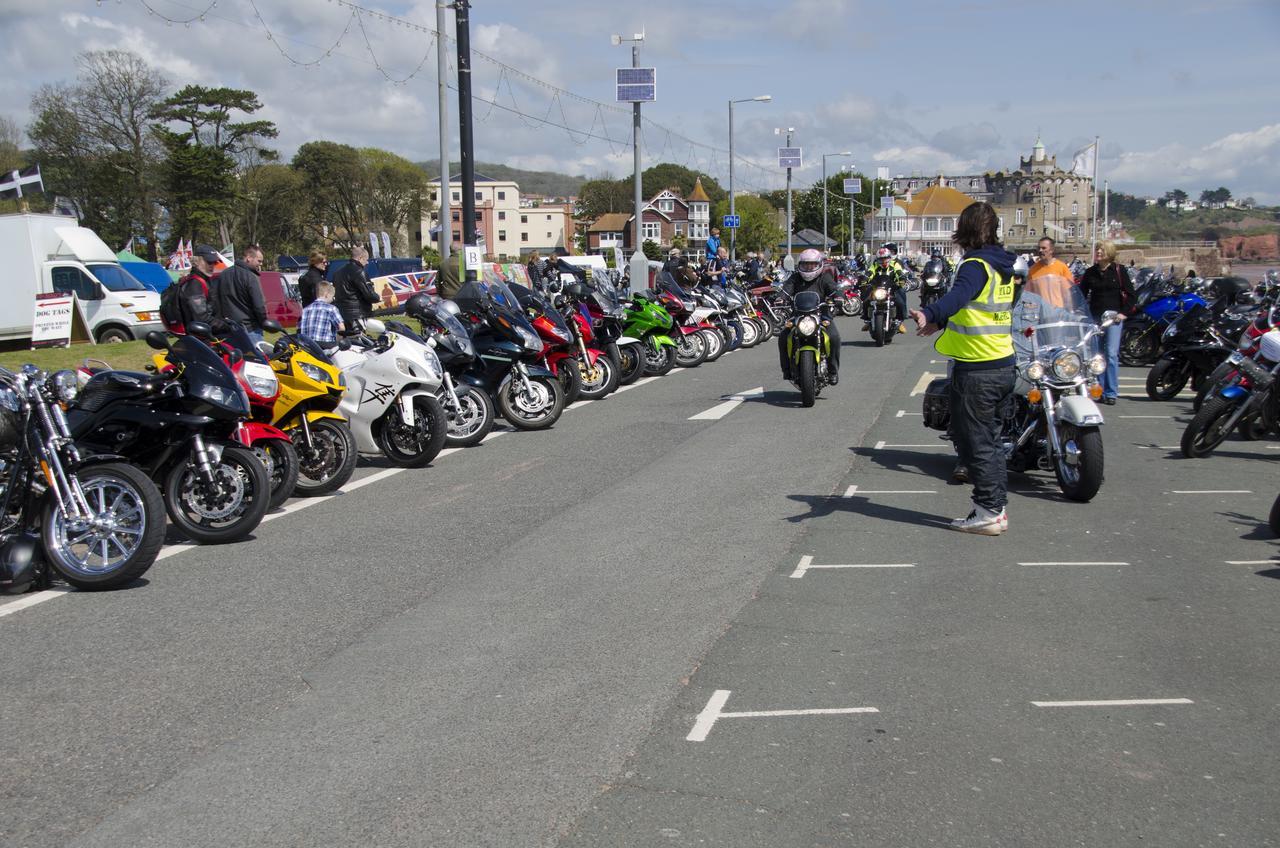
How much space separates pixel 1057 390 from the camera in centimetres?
842

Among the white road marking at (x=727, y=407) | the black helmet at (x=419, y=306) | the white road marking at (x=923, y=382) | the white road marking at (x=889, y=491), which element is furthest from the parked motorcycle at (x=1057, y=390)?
the black helmet at (x=419, y=306)

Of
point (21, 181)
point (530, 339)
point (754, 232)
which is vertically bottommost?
point (530, 339)

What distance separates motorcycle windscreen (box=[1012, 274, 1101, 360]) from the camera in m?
8.58

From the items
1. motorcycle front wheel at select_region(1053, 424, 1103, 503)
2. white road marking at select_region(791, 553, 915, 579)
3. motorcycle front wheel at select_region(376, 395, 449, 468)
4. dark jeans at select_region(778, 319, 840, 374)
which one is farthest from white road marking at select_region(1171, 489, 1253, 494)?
motorcycle front wheel at select_region(376, 395, 449, 468)

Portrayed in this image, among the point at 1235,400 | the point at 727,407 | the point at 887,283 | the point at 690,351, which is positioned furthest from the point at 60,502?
the point at 887,283

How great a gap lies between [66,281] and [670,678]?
21.2 metres

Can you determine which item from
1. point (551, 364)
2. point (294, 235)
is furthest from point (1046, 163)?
point (551, 364)

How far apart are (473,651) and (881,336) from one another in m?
18.3

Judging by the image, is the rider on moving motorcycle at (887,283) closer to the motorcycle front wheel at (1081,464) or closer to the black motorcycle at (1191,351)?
the black motorcycle at (1191,351)

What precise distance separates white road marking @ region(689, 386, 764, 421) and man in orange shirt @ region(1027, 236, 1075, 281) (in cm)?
385

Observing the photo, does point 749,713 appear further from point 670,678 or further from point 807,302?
point 807,302

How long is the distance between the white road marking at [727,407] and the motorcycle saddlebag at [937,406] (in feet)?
11.0

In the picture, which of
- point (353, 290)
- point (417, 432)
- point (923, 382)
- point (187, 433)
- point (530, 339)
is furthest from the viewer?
point (923, 382)

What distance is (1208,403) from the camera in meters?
10.1
